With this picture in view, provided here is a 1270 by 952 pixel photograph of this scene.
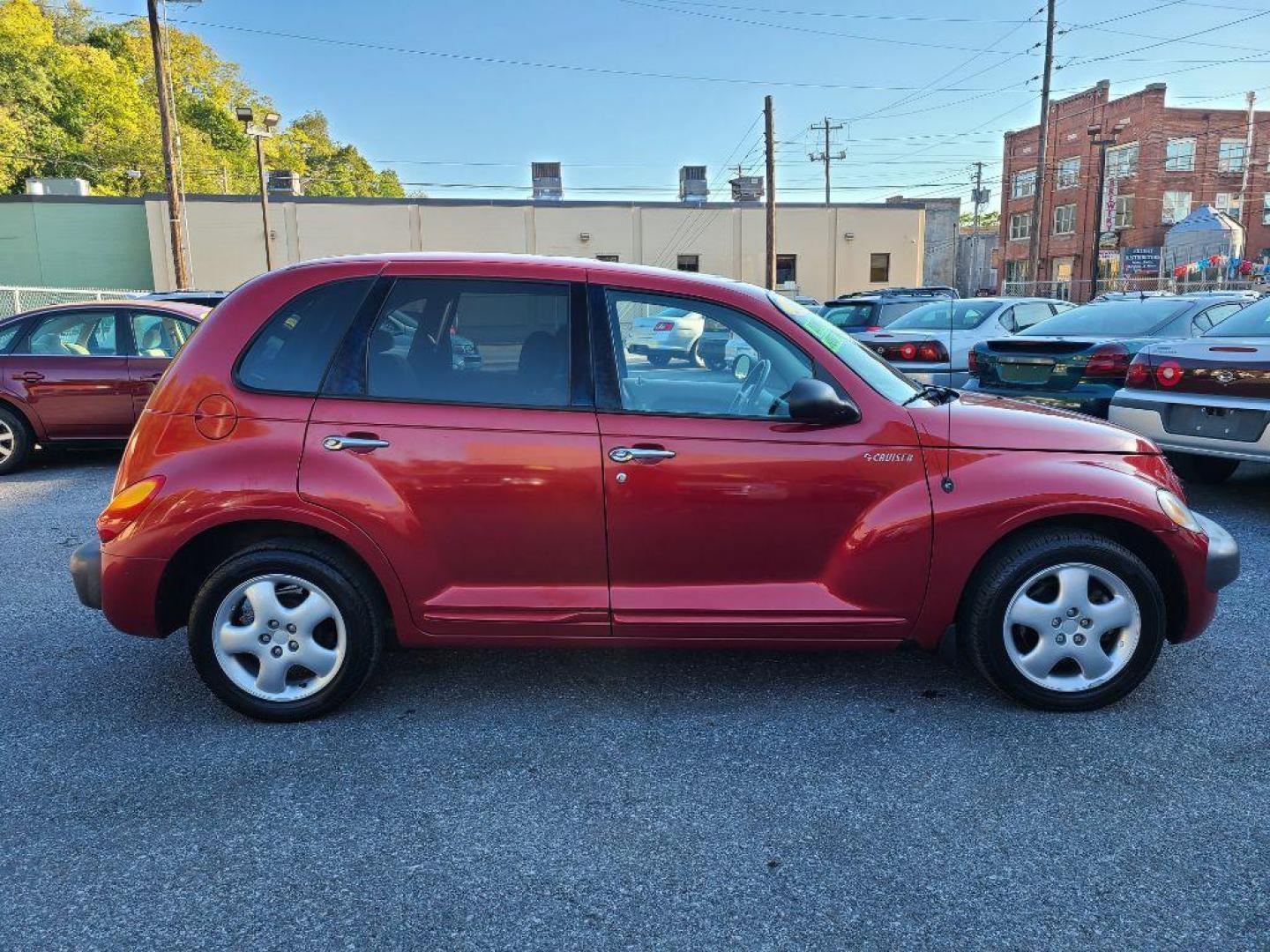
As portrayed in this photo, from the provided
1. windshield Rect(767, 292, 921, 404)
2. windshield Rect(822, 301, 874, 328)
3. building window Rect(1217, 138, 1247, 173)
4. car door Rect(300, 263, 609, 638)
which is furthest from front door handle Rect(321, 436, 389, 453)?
building window Rect(1217, 138, 1247, 173)

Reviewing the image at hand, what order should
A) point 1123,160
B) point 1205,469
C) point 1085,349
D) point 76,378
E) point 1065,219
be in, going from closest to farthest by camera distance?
point 1205,469 → point 1085,349 → point 76,378 → point 1123,160 → point 1065,219

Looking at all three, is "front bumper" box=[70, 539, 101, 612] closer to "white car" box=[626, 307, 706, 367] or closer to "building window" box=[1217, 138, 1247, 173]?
"white car" box=[626, 307, 706, 367]

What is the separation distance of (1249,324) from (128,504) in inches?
287

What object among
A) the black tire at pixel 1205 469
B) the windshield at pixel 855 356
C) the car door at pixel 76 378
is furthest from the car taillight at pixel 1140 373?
the car door at pixel 76 378

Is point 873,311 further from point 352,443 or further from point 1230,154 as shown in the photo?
point 1230,154

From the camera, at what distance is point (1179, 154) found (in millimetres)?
45938

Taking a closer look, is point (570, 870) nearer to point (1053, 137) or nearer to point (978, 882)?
point (978, 882)

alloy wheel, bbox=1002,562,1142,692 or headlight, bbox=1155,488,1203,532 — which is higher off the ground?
headlight, bbox=1155,488,1203,532

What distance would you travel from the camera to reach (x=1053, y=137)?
51406 millimetres

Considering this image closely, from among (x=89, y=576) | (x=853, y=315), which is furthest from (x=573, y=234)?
(x=89, y=576)

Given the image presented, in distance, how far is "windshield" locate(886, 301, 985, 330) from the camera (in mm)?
10758

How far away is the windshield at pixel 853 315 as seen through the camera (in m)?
12.2

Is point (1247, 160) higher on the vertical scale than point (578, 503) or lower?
higher

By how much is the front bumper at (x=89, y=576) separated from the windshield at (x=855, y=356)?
285 centimetres
